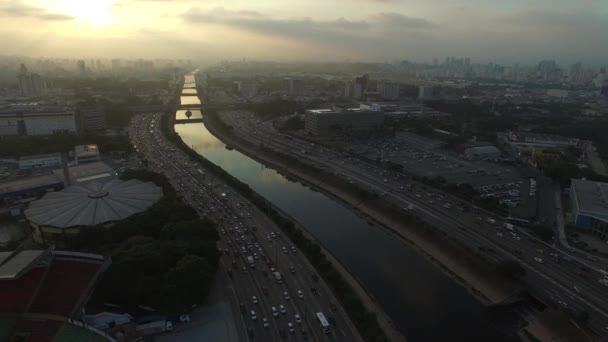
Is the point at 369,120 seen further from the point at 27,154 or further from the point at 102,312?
the point at 102,312

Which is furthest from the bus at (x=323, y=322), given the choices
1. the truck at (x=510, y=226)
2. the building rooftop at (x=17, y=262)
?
the truck at (x=510, y=226)

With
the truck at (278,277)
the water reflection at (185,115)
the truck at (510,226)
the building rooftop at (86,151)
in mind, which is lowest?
the truck at (278,277)

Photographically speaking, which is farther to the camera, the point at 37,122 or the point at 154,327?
the point at 37,122

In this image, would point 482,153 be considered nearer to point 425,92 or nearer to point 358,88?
point 358,88

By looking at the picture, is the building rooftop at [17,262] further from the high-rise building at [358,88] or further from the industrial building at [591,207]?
the high-rise building at [358,88]

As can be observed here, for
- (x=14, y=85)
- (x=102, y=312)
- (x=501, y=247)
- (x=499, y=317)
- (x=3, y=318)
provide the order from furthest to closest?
1. (x=14, y=85)
2. (x=501, y=247)
3. (x=499, y=317)
4. (x=102, y=312)
5. (x=3, y=318)

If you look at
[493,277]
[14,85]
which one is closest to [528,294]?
[493,277]

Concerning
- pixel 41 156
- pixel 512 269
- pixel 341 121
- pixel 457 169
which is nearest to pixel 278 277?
pixel 512 269
